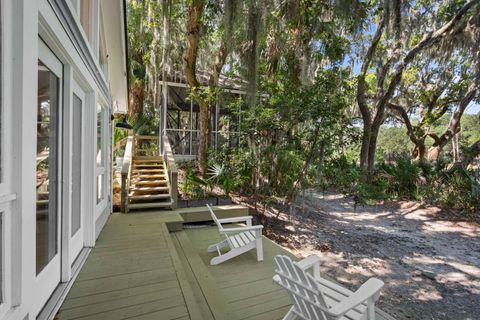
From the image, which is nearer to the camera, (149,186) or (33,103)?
(33,103)

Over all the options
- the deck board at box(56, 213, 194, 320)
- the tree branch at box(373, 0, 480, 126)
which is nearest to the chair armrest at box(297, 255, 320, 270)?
the deck board at box(56, 213, 194, 320)

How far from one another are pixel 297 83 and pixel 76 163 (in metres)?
5.26

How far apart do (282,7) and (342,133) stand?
3.32m

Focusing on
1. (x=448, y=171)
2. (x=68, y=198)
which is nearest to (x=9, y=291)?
(x=68, y=198)

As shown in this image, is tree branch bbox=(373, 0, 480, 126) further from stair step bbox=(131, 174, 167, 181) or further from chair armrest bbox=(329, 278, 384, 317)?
chair armrest bbox=(329, 278, 384, 317)

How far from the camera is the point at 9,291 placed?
1221 mm

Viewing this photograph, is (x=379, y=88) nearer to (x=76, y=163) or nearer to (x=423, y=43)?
(x=423, y=43)

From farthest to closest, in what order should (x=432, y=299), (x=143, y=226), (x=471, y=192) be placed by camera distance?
(x=471, y=192) → (x=143, y=226) → (x=432, y=299)

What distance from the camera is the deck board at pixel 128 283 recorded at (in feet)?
6.53

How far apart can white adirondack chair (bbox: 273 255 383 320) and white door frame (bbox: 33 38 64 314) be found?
6.12 ft

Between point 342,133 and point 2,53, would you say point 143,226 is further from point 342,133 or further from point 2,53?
point 342,133

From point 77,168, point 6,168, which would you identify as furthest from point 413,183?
point 6,168

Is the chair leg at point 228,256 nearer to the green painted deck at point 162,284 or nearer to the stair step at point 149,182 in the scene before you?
the green painted deck at point 162,284

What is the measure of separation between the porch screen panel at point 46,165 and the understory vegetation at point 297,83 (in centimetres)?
377
